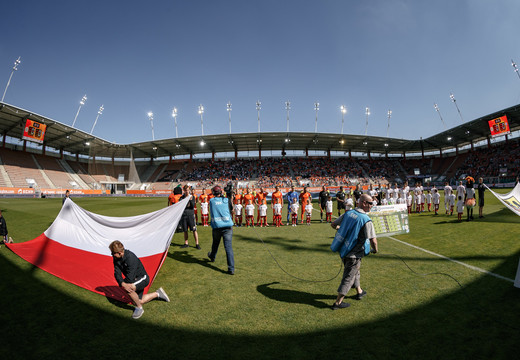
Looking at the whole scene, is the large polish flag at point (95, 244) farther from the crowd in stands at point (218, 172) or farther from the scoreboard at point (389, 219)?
the crowd in stands at point (218, 172)

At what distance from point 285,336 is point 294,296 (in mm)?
1200

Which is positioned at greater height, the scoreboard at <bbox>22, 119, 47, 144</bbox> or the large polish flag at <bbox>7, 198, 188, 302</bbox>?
the scoreboard at <bbox>22, 119, 47, 144</bbox>

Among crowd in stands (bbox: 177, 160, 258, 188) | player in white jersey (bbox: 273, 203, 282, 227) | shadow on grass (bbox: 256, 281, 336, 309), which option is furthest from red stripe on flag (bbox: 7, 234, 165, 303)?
crowd in stands (bbox: 177, 160, 258, 188)

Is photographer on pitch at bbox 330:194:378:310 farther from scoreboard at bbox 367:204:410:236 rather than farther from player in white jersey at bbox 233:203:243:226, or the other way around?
player in white jersey at bbox 233:203:243:226

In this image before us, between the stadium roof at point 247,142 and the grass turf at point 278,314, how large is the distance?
3762 centimetres

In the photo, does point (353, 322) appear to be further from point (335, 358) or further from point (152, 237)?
point (152, 237)

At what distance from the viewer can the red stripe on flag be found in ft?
14.8

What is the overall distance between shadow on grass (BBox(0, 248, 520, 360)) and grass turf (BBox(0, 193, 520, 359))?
1 cm

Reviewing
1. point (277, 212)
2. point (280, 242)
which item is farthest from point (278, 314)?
point (277, 212)

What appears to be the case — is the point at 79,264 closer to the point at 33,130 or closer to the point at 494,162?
the point at 33,130

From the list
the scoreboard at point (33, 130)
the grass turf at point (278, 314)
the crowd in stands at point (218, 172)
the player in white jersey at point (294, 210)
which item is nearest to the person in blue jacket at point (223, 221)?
the grass turf at point (278, 314)

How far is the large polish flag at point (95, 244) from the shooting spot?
505 centimetres

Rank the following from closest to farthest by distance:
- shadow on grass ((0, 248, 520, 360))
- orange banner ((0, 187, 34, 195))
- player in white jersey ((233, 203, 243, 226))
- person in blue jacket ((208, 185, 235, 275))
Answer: shadow on grass ((0, 248, 520, 360))
person in blue jacket ((208, 185, 235, 275))
player in white jersey ((233, 203, 243, 226))
orange banner ((0, 187, 34, 195))

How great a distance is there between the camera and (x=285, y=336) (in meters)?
3.01
